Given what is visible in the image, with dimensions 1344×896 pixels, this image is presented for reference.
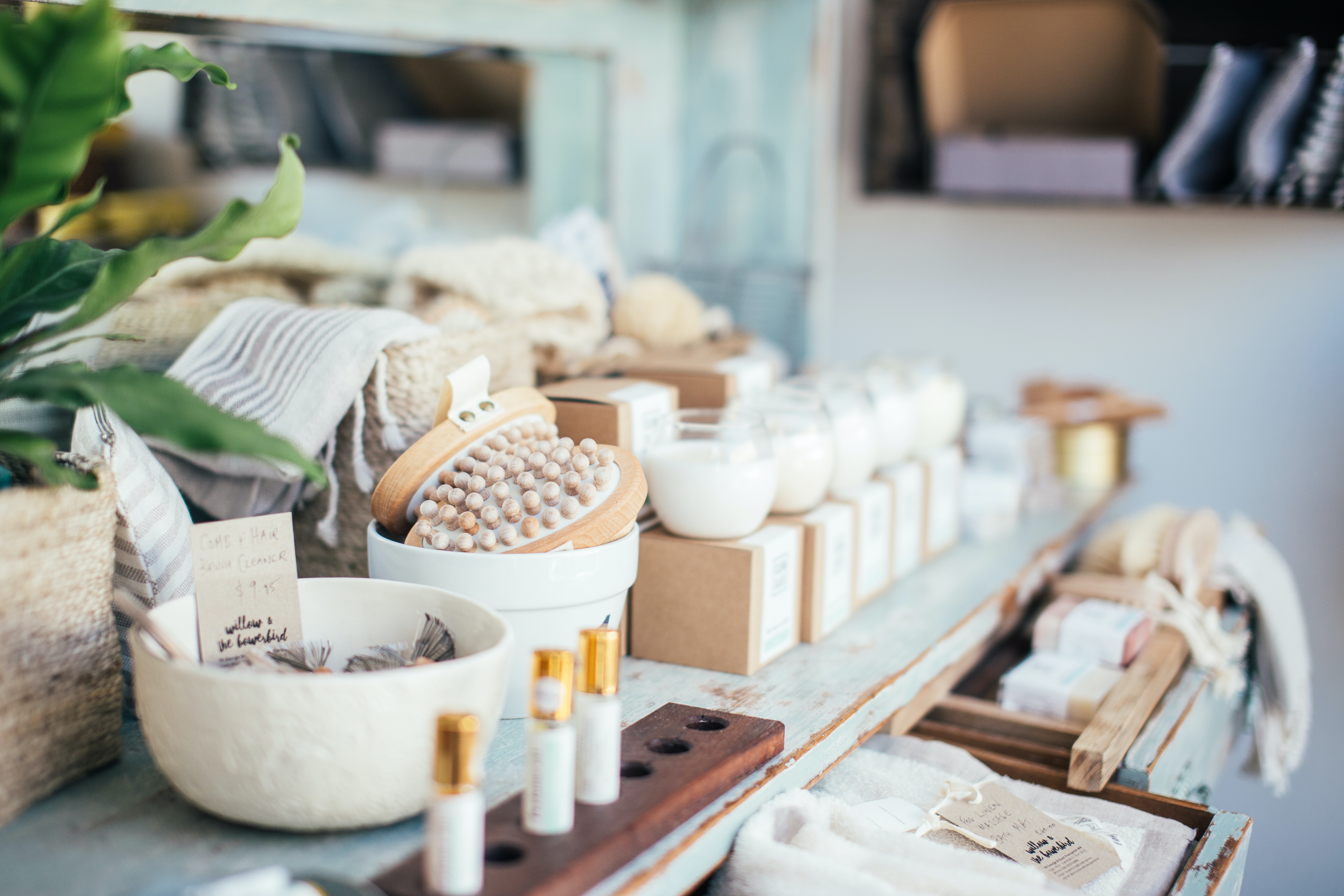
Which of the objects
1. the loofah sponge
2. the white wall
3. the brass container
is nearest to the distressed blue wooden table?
→ the loofah sponge

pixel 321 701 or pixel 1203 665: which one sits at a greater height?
pixel 321 701

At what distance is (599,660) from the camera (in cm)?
80

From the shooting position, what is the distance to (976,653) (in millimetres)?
1525

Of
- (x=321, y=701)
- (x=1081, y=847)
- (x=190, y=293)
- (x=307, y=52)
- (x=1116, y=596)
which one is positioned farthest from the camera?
(x=307, y=52)

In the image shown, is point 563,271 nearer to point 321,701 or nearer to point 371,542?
point 371,542

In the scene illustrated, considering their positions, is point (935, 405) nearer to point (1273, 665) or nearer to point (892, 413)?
point (892, 413)

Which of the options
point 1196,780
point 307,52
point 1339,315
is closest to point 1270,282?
point 1339,315

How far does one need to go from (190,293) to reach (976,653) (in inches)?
46.4

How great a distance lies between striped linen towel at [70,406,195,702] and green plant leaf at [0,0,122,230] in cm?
28

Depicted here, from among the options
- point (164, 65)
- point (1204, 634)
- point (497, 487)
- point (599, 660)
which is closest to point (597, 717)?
point (599, 660)

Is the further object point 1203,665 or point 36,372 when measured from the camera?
point 1203,665

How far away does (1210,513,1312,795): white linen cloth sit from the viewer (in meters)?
1.73

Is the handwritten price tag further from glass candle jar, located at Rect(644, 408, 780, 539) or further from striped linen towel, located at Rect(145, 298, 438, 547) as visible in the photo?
glass candle jar, located at Rect(644, 408, 780, 539)

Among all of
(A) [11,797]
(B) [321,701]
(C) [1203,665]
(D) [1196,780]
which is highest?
(B) [321,701]
